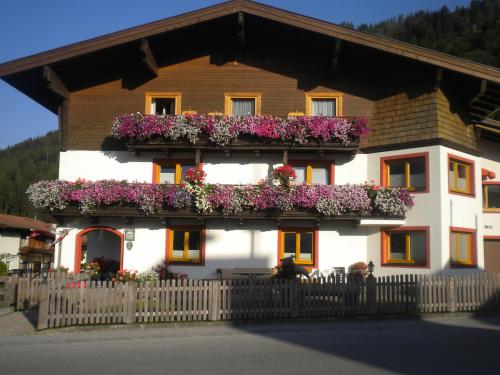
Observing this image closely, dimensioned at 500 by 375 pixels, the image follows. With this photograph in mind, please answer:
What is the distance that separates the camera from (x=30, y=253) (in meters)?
21.8

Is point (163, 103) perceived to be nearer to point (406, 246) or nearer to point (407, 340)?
point (406, 246)

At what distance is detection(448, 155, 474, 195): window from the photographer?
17609mm

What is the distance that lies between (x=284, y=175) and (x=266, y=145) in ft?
4.45

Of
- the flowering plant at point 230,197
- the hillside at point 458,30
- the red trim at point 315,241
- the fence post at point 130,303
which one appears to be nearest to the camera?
the fence post at point 130,303

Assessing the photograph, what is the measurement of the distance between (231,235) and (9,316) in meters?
7.59

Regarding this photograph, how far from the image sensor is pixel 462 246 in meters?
17.7

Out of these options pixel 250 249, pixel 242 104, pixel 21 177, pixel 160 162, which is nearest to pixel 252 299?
pixel 250 249

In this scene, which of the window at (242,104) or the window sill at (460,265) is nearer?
the window sill at (460,265)

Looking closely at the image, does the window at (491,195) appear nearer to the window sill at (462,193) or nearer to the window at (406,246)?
the window sill at (462,193)

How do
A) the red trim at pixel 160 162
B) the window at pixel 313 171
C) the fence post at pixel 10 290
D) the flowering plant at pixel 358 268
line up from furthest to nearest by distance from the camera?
the red trim at pixel 160 162 < the window at pixel 313 171 < the flowering plant at pixel 358 268 < the fence post at pixel 10 290

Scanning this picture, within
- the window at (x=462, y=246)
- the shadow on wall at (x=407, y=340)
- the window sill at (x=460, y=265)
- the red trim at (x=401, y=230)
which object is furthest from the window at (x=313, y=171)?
the shadow on wall at (x=407, y=340)

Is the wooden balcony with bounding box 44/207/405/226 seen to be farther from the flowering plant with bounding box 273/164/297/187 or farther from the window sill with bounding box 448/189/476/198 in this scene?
the window sill with bounding box 448/189/476/198

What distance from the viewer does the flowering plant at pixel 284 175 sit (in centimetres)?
1722

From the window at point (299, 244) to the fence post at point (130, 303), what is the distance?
23.8 feet
